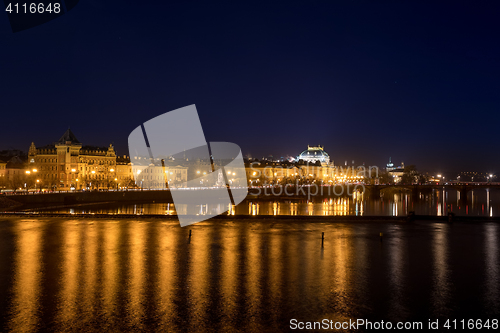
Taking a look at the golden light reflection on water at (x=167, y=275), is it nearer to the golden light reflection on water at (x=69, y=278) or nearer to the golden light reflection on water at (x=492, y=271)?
the golden light reflection on water at (x=69, y=278)

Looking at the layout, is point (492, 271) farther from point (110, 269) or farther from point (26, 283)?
point (26, 283)

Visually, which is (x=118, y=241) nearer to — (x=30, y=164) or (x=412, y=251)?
(x=412, y=251)

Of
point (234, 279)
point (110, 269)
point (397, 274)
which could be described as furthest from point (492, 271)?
point (110, 269)

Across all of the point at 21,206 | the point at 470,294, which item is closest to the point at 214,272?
the point at 470,294

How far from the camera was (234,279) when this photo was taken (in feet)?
43.5

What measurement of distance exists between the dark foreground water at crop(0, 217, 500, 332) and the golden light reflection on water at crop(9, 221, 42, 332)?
46 millimetres

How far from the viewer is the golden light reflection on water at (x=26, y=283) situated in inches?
371

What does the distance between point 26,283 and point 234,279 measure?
6600 mm

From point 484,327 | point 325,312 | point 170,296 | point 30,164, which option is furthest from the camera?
point 30,164

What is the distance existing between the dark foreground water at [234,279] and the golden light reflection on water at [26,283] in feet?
0.15

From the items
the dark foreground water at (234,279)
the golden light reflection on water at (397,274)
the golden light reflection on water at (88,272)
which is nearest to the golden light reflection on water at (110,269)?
the dark foreground water at (234,279)

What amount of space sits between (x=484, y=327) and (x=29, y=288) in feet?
41.6

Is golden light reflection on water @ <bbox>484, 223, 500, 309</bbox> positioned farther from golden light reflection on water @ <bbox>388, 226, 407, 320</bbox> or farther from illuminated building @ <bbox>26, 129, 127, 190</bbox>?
illuminated building @ <bbox>26, 129, 127, 190</bbox>

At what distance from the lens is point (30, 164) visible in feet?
315
